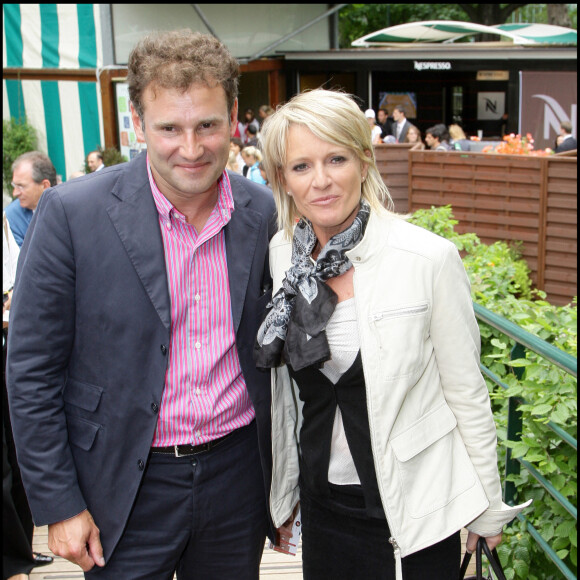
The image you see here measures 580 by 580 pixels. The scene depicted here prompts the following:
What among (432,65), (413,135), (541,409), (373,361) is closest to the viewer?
(373,361)

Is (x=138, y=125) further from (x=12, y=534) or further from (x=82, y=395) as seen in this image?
(x=12, y=534)

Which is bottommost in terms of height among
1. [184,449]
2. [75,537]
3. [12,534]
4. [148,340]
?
[12,534]

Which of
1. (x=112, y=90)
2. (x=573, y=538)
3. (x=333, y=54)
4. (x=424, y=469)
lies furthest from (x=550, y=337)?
(x=333, y=54)

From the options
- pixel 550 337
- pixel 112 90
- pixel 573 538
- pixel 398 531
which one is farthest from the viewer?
pixel 112 90

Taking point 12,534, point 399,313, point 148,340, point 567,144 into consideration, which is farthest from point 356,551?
point 567,144

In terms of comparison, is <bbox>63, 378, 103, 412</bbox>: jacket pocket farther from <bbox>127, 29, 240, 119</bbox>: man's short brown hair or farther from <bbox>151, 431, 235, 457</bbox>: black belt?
<bbox>127, 29, 240, 119</bbox>: man's short brown hair

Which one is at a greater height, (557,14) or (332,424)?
(557,14)

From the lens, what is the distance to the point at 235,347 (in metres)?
2.40

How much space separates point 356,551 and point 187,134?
1.27 metres

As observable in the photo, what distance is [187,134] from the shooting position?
7.28 feet

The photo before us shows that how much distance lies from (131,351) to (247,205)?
2.00ft

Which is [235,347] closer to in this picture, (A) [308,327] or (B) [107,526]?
(A) [308,327]

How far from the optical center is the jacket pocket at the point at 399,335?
82.4 inches

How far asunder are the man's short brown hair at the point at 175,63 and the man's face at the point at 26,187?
136 inches
